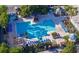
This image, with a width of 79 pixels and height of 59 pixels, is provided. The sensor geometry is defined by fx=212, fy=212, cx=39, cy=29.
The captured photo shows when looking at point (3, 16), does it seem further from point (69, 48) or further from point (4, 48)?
point (69, 48)

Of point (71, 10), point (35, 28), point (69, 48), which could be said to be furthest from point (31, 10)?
point (69, 48)

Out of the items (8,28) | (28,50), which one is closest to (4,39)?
(8,28)

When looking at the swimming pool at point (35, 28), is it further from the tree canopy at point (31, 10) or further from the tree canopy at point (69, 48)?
the tree canopy at point (69, 48)

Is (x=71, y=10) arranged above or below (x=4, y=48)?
above

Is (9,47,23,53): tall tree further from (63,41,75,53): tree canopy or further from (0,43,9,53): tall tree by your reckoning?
(63,41,75,53): tree canopy

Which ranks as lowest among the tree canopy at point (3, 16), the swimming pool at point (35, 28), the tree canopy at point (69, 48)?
the tree canopy at point (69, 48)

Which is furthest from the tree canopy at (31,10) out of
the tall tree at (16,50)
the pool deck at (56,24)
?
the tall tree at (16,50)

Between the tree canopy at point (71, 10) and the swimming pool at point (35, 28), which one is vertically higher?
the tree canopy at point (71, 10)
